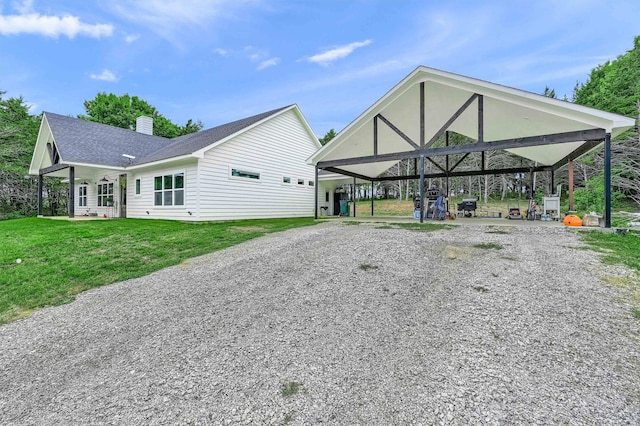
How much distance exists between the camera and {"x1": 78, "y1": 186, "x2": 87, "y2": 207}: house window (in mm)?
18641

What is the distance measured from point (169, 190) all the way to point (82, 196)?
35.3 ft

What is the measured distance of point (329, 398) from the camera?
201 centimetres

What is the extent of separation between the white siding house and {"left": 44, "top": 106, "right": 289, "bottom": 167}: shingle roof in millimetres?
42

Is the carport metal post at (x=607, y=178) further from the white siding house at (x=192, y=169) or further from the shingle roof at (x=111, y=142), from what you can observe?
the shingle roof at (x=111, y=142)

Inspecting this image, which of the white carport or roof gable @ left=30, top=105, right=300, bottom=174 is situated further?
roof gable @ left=30, top=105, right=300, bottom=174

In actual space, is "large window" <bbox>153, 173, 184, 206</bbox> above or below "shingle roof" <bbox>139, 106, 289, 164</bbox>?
below

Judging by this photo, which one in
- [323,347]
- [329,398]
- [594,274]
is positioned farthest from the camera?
[594,274]

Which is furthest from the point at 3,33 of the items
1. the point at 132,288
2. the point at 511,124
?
the point at 511,124

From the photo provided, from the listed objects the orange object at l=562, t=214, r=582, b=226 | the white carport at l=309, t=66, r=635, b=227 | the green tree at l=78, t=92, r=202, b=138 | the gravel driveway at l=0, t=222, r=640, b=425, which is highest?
the green tree at l=78, t=92, r=202, b=138

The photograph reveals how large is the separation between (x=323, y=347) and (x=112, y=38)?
22721mm

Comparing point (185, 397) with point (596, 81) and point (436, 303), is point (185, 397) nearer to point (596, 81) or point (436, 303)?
point (436, 303)

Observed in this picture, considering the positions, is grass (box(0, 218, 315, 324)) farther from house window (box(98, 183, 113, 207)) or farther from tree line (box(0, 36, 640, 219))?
tree line (box(0, 36, 640, 219))

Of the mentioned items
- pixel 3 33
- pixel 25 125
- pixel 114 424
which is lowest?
pixel 114 424

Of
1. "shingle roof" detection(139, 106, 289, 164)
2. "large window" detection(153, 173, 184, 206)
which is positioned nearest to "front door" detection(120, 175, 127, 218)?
"shingle roof" detection(139, 106, 289, 164)
